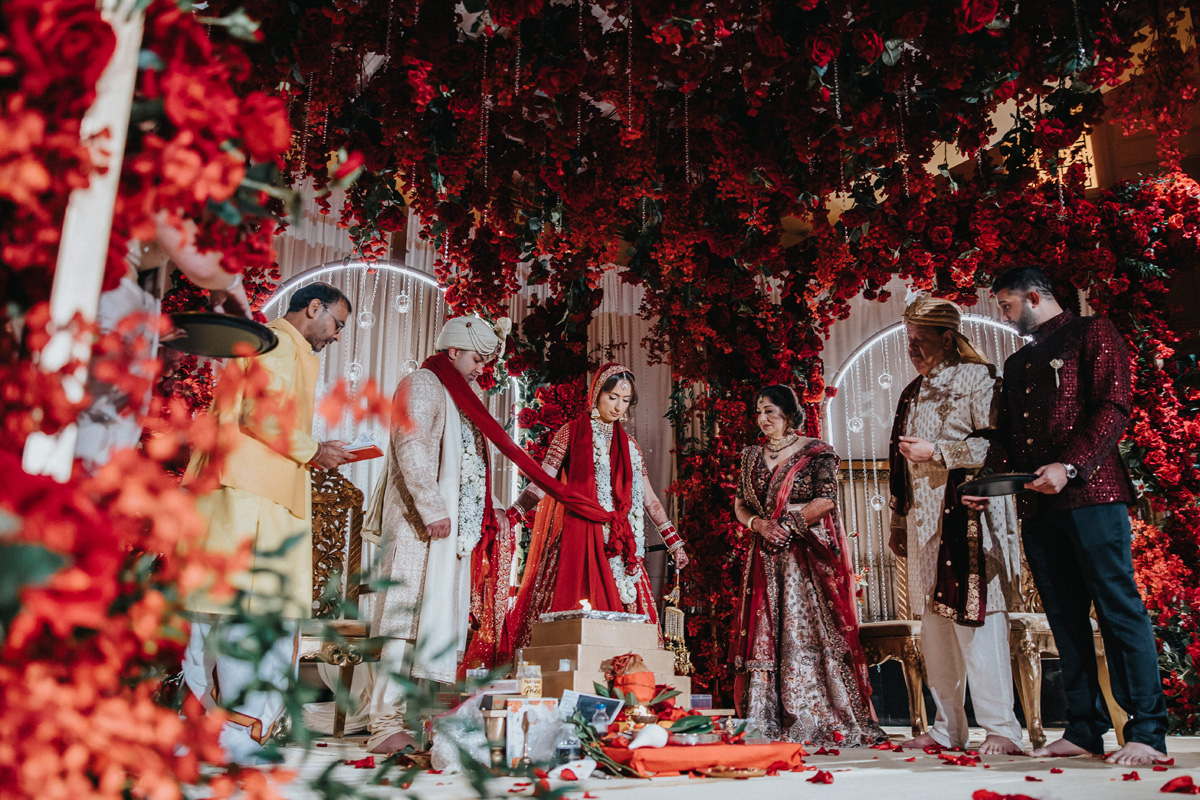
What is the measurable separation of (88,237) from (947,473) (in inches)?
136

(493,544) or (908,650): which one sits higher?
(493,544)

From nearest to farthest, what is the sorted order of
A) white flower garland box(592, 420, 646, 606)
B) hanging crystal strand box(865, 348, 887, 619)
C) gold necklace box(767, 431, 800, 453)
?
1. white flower garland box(592, 420, 646, 606)
2. gold necklace box(767, 431, 800, 453)
3. hanging crystal strand box(865, 348, 887, 619)

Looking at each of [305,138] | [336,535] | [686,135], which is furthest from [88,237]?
[336,535]

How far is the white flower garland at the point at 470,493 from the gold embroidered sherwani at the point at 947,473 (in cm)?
188

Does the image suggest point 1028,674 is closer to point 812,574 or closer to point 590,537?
point 812,574

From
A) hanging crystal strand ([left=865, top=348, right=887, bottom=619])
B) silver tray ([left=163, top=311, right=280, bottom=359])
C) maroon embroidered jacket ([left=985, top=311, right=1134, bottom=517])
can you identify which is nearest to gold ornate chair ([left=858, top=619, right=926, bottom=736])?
maroon embroidered jacket ([left=985, top=311, right=1134, bottom=517])

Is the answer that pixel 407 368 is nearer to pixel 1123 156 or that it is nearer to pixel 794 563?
pixel 794 563

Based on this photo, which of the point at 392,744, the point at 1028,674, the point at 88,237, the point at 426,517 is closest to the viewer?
the point at 88,237

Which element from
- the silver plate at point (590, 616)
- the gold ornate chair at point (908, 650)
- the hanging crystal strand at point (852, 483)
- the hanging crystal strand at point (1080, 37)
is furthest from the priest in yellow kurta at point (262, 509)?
the hanging crystal strand at point (852, 483)

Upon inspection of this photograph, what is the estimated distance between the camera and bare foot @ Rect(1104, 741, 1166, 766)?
2.63 meters

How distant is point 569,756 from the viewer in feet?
8.67

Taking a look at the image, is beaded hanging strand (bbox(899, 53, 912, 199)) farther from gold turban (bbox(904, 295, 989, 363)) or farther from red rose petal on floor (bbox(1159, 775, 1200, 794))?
red rose petal on floor (bbox(1159, 775, 1200, 794))

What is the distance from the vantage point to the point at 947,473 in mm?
3557

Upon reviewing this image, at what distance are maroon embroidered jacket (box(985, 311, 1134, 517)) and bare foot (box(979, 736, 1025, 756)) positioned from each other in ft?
2.88
